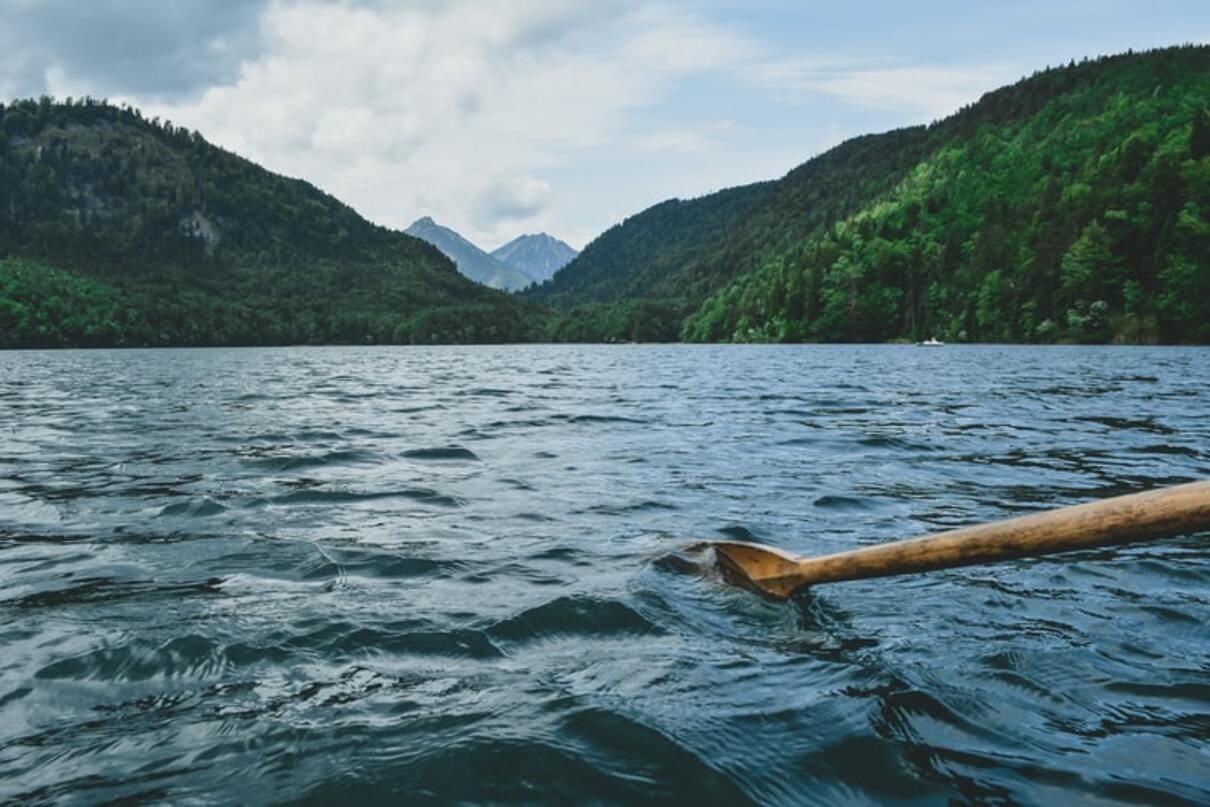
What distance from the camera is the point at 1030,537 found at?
3516 millimetres

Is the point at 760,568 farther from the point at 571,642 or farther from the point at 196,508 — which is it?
the point at 196,508

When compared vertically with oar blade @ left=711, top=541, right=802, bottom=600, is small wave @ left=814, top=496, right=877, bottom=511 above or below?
below

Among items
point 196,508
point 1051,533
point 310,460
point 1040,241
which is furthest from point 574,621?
point 1040,241

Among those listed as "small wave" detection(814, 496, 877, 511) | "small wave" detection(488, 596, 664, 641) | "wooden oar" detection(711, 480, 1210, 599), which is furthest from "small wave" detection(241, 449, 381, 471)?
"wooden oar" detection(711, 480, 1210, 599)

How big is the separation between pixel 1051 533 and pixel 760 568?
248 centimetres

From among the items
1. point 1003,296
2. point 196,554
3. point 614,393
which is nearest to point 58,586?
point 196,554

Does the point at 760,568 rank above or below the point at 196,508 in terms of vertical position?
above

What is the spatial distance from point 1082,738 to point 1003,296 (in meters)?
109

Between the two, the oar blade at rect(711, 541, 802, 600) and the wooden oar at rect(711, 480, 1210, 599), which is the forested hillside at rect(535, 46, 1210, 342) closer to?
the oar blade at rect(711, 541, 802, 600)

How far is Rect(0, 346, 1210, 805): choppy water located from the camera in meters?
3.38

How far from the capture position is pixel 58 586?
239 inches

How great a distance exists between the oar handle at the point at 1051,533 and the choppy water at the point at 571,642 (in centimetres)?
68

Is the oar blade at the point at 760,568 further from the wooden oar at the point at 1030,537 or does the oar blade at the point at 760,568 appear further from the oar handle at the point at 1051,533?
the oar handle at the point at 1051,533

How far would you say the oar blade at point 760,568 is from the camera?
5344 mm
